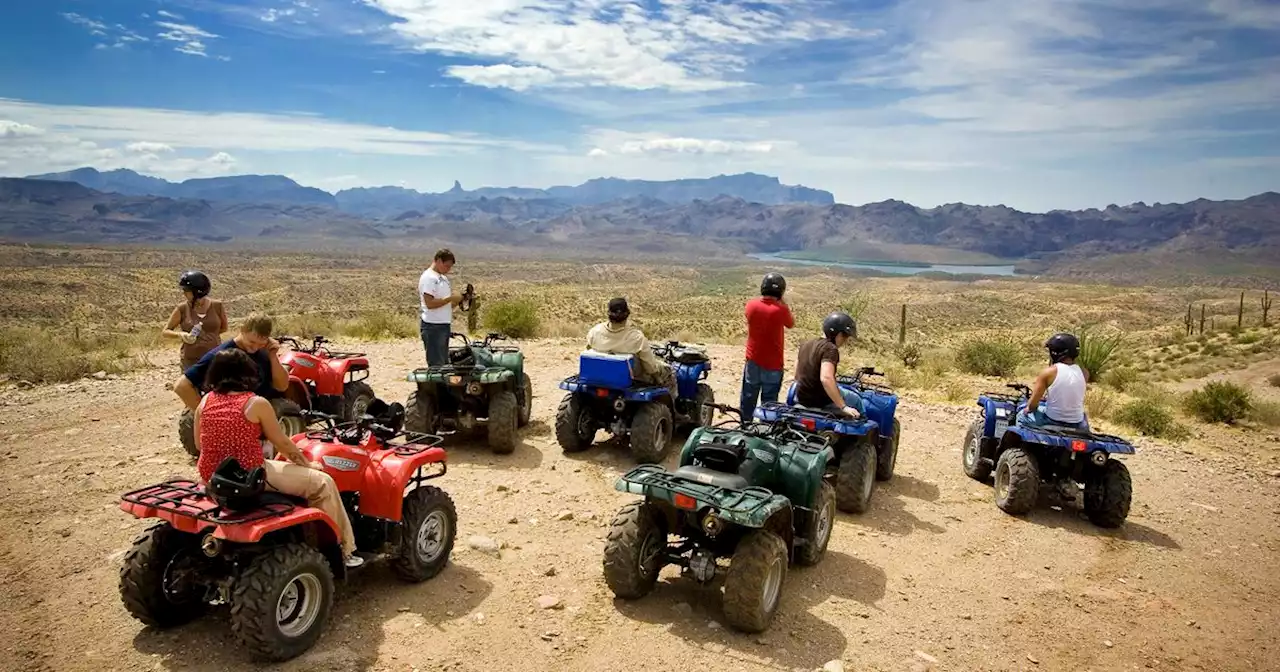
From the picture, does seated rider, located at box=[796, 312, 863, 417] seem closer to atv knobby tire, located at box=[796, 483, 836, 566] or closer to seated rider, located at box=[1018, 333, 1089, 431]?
atv knobby tire, located at box=[796, 483, 836, 566]

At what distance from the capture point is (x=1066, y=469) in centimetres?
804

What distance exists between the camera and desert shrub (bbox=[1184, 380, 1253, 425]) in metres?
13.8

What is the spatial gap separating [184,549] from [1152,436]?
42.1 ft

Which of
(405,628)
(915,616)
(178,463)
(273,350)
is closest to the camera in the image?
(405,628)

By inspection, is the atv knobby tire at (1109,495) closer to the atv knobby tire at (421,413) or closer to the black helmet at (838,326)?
the black helmet at (838,326)

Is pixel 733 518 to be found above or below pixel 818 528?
above

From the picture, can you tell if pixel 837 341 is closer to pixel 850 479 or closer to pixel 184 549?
pixel 850 479

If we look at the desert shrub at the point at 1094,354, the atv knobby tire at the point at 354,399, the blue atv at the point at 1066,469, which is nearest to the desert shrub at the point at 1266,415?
the desert shrub at the point at 1094,354

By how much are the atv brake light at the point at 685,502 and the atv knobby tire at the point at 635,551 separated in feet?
1.49

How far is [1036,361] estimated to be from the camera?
2298 cm

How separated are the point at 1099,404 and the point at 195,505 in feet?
45.7

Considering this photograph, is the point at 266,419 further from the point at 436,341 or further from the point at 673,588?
the point at 436,341

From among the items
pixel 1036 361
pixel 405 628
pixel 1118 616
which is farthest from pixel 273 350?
pixel 1036 361

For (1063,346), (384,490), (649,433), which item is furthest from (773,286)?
(384,490)
